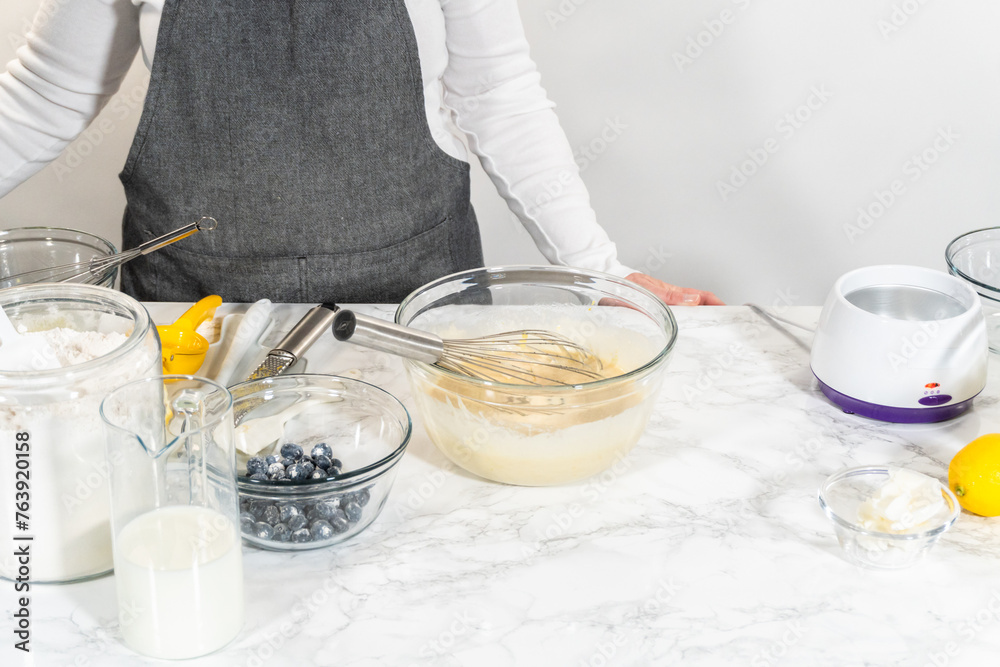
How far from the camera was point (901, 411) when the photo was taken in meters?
0.82

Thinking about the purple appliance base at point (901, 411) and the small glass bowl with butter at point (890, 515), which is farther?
the purple appliance base at point (901, 411)

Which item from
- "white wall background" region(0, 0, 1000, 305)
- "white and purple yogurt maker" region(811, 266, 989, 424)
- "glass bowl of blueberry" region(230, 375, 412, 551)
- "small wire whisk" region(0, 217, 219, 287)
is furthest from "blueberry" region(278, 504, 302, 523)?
"white wall background" region(0, 0, 1000, 305)

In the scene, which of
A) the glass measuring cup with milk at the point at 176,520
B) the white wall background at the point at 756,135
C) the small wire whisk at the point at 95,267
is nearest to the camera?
the glass measuring cup with milk at the point at 176,520

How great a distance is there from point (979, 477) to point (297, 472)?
54 centimetres

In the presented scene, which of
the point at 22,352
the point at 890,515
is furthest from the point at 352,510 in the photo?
the point at 890,515

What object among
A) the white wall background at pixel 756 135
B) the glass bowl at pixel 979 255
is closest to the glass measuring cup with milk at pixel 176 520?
the glass bowl at pixel 979 255

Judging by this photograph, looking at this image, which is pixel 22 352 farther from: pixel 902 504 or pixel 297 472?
pixel 902 504

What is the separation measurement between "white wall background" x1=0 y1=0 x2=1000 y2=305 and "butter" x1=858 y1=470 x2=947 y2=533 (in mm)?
1224

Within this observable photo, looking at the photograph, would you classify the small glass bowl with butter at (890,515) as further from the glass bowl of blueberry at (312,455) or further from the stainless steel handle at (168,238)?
the stainless steel handle at (168,238)

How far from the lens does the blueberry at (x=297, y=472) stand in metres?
0.67

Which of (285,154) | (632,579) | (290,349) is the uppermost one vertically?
(285,154)

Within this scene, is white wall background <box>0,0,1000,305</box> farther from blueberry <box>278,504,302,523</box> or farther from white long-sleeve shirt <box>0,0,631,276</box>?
blueberry <box>278,504,302,523</box>

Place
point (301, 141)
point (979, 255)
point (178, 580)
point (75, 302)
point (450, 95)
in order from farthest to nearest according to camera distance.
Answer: point (450, 95) → point (301, 141) → point (979, 255) → point (75, 302) → point (178, 580)

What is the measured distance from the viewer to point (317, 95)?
1.07 meters
